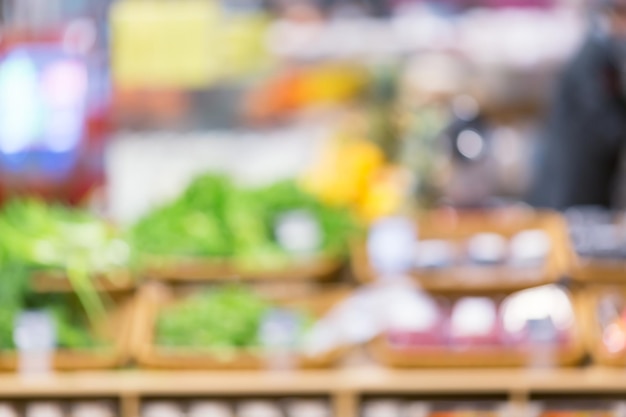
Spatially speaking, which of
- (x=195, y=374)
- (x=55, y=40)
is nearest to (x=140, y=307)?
(x=195, y=374)

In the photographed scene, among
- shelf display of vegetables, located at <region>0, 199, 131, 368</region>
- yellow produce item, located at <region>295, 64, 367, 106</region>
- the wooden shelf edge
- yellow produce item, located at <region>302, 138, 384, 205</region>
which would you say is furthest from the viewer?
yellow produce item, located at <region>295, 64, 367, 106</region>

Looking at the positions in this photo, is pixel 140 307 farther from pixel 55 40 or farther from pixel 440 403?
pixel 55 40

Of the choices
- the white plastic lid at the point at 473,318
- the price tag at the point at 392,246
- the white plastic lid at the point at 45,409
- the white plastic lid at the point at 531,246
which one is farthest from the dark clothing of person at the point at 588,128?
the white plastic lid at the point at 45,409

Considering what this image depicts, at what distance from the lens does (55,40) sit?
5.67m

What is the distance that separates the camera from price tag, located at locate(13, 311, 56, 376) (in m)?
3.79

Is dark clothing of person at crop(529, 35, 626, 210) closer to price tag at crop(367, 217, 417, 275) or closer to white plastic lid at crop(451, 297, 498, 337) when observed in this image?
price tag at crop(367, 217, 417, 275)

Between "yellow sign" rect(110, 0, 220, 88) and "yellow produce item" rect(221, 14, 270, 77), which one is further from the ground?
"yellow produce item" rect(221, 14, 270, 77)

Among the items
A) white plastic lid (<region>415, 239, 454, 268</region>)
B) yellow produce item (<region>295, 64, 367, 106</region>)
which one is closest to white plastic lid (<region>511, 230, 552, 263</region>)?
white plastic lid (<region>415, 239, 454, 268</region>)

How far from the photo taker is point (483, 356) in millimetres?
3693

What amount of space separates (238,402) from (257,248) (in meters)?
0.94

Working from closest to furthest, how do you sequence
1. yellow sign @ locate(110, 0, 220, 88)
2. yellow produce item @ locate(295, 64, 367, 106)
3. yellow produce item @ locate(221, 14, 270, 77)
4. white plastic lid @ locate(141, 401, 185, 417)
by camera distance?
white plastic lid @ locate(141, 401, 185, 417) → yellow sign @ locate(110, 0, 220, 88) → yellow produce item @ locate(295, 64, 367, 106) → yellow produce item @ locate(221, 14, 270, 77)

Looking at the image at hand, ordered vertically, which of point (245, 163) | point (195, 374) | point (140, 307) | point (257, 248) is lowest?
point (195, 374)

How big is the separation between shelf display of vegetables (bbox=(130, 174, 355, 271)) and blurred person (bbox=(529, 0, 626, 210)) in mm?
1753

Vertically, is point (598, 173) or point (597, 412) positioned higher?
point (598, 173)
